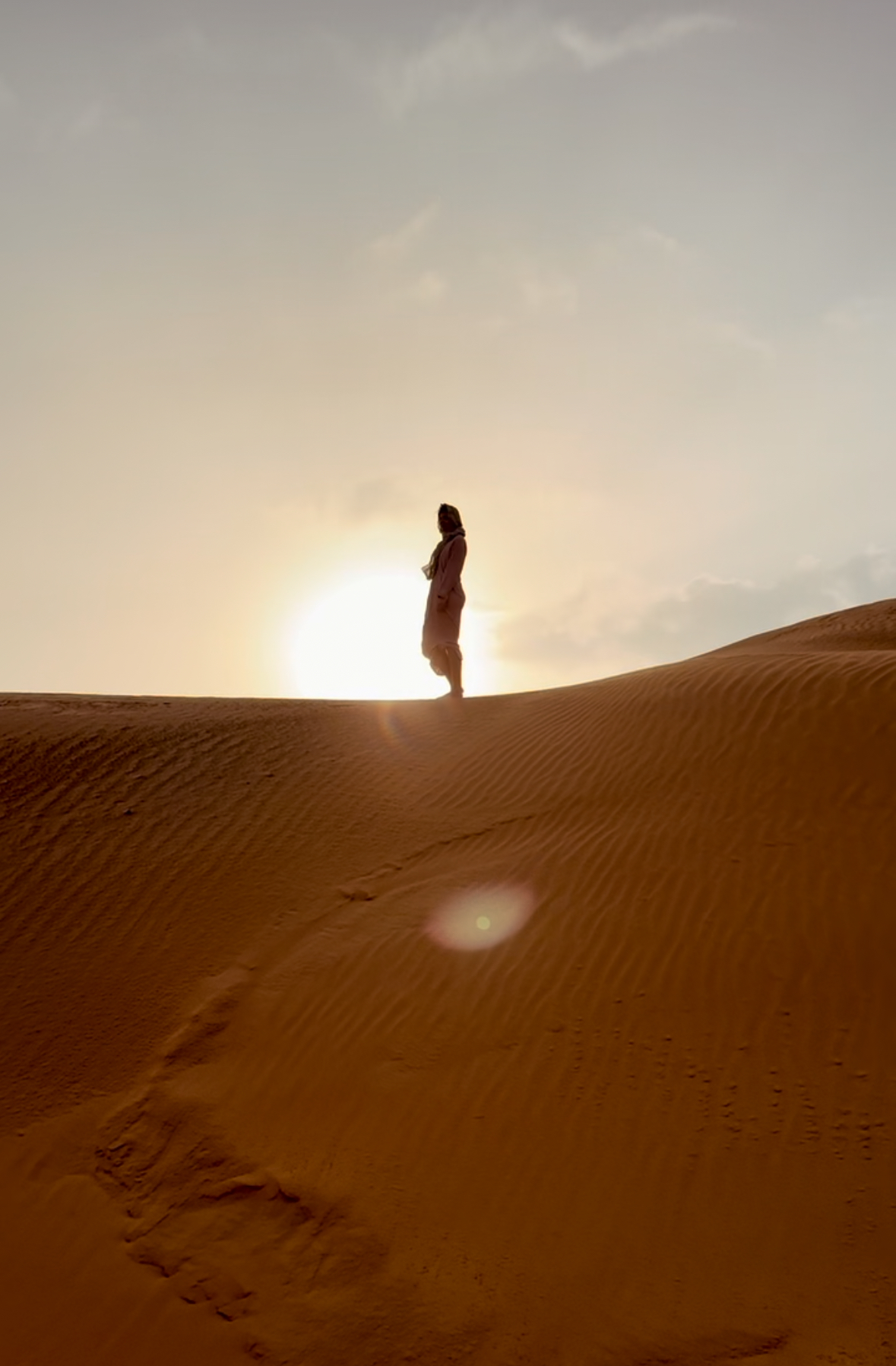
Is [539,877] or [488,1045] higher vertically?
[539,877]

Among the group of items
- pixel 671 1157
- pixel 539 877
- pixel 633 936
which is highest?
pixel 539 877

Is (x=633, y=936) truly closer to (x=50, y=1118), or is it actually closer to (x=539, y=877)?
(x=539, y=877)

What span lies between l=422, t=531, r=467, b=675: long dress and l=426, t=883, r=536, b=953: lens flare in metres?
5.12

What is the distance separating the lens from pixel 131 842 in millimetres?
7859

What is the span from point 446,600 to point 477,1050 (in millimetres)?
6791

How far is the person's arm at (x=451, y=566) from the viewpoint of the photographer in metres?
11.2

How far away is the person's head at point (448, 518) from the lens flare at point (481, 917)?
5731mm

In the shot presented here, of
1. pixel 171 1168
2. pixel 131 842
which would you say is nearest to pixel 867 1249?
pixel 171 1168

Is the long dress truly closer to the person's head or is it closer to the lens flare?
the person's head

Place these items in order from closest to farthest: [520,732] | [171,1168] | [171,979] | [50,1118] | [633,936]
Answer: [171,1168] < [50,1118] < [633,936] < [171,979] < [520,732]

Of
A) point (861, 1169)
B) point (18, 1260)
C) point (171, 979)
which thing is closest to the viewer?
point (861, 1169)

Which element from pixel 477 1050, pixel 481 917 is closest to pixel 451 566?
pixel 481 917

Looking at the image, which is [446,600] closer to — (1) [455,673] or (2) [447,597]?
(2) [447,597]

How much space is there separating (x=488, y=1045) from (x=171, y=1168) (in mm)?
1649
